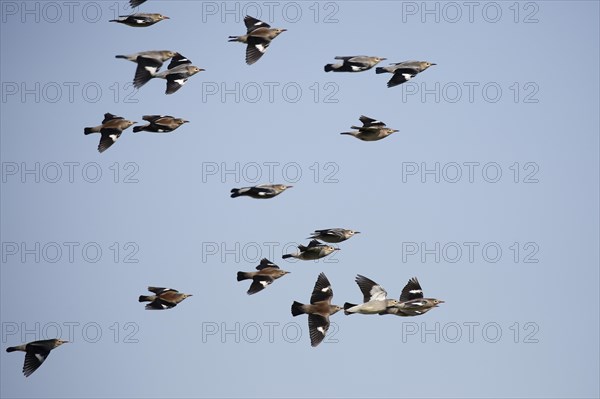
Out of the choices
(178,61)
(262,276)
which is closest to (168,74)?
(178,61)

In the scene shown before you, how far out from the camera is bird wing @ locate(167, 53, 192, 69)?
5628cm

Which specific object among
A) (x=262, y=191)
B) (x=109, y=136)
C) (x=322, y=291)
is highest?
(x=109, y=136)

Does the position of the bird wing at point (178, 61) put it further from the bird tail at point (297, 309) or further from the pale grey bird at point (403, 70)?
the bird tail at point (297, 309)

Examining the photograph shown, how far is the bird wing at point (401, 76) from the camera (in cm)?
5438

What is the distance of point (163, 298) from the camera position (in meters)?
55.5

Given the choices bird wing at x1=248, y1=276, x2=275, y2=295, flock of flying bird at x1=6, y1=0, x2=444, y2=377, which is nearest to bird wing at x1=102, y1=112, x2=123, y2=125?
flock of flying bird at x1=6, y1=0, x2=444, y2=377

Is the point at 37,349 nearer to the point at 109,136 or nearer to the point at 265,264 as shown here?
the point at 109,136

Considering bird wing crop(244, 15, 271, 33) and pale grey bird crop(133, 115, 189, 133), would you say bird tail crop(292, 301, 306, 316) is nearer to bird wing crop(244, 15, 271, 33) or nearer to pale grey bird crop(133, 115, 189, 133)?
pale grey bird crop(133, 115, 189, 133)

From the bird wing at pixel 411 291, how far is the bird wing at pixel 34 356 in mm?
12376

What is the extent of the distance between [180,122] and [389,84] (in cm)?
705

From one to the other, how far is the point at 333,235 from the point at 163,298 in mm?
6016

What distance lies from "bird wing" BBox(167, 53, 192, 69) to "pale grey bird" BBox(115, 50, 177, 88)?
0.79 meters

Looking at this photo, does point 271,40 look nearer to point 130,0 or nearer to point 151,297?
point 130,0

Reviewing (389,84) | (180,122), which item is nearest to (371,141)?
(389,84)
